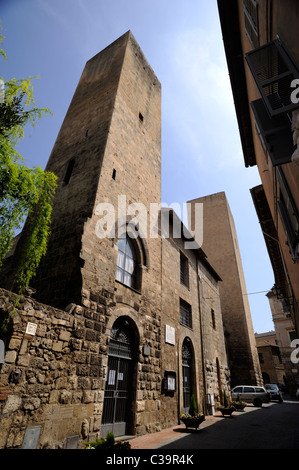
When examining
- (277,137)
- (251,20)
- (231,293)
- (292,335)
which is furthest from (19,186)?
(292,335)

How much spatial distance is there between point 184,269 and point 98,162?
7.23 meters

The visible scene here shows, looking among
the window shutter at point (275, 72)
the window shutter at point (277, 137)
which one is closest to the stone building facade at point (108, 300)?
the window shutter at point (277, 137)

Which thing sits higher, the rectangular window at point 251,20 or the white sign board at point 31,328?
the rectangular window at point 251,20

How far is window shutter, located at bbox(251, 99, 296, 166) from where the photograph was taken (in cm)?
351

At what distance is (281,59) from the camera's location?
144 inches

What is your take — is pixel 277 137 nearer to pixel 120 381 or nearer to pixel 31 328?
pixel 31 328

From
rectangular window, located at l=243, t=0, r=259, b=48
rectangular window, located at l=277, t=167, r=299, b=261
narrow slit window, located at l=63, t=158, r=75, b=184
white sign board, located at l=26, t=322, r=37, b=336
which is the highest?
rectangular window, located at l=243, t=0, r=259, b=48

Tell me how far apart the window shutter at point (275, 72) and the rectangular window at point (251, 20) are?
267 cm

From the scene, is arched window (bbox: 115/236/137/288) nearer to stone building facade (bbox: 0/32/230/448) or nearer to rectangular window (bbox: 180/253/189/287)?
stone building facade (bbox: 0/32/230/448)

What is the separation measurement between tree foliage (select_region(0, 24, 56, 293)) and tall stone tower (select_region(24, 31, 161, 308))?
4.76 feet

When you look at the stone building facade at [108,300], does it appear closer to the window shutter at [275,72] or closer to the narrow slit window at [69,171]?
the narrow slit window at [69,171]

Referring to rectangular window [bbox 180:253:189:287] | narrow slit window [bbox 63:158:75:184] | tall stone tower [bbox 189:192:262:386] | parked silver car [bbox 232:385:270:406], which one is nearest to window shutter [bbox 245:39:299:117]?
narrow slit window [bbox 63:158:75:184]

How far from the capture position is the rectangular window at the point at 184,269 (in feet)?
41.8
